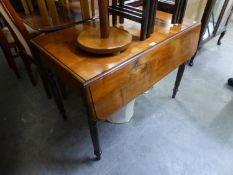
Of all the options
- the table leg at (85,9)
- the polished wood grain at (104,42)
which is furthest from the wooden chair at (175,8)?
the polished wood grain at (104,42)

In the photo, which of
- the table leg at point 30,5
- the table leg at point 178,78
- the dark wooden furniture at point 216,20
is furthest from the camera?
the dark wooden furniture at point 216,20

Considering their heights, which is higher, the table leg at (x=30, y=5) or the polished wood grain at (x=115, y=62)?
the table leg at (x=30, y=5)

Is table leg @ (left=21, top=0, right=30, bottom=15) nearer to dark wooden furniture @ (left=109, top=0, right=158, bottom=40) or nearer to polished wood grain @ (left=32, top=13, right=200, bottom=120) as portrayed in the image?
polished wood grain @ (left=32, top=13, right=200, bottom=120)

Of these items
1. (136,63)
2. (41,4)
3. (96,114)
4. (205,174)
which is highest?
(41,4)

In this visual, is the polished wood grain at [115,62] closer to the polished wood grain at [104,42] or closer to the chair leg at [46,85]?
the polished wood grain at [104,42]

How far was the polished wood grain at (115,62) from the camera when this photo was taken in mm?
777

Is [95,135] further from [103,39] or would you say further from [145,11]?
[145,11]

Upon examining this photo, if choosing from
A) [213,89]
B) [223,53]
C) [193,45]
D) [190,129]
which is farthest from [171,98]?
[223,53]

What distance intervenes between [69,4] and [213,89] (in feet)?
5.29

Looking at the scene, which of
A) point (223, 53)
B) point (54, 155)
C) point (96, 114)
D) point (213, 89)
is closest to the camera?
point (96, 114)

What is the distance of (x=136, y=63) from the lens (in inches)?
34.5

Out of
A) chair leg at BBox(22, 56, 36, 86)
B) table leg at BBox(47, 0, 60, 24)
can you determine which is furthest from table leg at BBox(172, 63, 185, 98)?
chair leg at BBox(22, 56, 36, 86)

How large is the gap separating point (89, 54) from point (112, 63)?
139 millimetres

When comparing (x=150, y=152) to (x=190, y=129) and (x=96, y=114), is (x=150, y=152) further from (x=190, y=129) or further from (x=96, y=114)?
(x=96, y=114)
